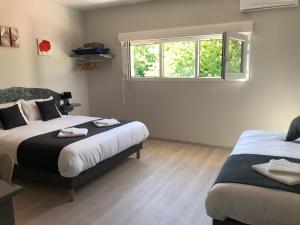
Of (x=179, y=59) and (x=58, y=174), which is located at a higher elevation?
(x=179, y=59)

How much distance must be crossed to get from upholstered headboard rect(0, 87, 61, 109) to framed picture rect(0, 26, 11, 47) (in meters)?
0.68

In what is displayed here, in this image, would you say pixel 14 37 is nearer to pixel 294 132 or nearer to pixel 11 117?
pixel 11 117

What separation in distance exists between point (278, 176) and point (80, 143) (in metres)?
1.94

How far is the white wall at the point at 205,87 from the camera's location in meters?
3.78

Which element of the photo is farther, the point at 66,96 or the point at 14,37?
the point at 66,96

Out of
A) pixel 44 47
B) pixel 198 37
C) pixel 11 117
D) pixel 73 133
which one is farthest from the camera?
pixel 44 47

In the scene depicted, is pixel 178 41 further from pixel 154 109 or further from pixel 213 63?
pixel 154 109

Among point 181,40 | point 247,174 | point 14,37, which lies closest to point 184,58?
point 181,40

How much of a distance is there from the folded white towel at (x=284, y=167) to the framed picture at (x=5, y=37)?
394 cm

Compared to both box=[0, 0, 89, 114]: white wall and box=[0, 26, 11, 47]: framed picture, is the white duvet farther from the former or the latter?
box=[0, 26, 11, 47]: framed picture

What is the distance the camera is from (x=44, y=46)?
448 cm

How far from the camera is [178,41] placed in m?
4.54

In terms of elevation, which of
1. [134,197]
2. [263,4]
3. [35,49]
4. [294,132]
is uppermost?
[263,4]

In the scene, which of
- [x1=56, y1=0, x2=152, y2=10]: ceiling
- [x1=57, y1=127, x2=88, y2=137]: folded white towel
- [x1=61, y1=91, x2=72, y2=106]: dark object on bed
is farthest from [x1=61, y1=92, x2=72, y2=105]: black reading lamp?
[x1=57, y1=127, x2=88, y2=137]: folded white towel
